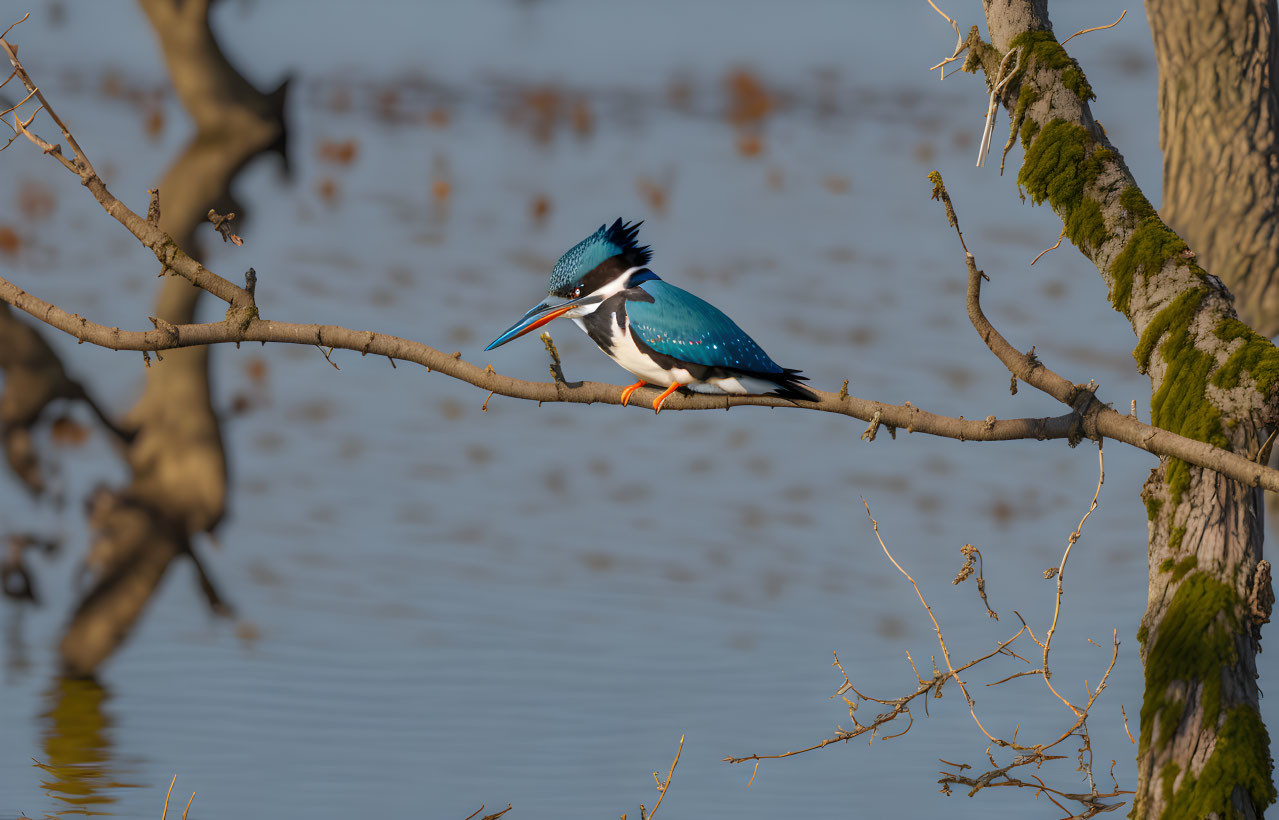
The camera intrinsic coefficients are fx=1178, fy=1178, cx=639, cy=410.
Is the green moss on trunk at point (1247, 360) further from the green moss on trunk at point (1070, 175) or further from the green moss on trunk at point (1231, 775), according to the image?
the green moss on trunk at point (1231, 775)

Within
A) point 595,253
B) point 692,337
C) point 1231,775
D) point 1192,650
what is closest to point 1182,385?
point 1192,650

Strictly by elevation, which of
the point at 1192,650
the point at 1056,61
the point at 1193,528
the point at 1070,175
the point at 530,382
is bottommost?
the point at 1192,650

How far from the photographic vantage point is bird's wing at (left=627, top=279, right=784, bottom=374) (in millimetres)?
4418

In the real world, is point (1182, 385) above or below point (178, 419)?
below

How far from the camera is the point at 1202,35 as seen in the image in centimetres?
807

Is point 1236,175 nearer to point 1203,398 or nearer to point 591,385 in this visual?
point 1203,398

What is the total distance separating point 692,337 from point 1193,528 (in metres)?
2.29

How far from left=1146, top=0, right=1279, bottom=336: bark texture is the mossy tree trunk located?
11.4 ft

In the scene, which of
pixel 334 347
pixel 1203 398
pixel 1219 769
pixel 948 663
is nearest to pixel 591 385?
pixel 334 347

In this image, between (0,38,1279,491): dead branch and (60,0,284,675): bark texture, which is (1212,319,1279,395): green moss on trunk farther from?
(60,0,284,675): bark texture

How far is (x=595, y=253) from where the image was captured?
4.67 metres

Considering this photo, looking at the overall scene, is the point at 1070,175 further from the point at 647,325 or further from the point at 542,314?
the point at 542,314

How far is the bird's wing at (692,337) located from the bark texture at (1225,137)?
17.7ft

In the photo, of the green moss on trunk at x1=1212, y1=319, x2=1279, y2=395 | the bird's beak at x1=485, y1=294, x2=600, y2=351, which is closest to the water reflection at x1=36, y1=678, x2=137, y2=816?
the bird's beak at x1=485, y1=294, x2=600, y2=351
